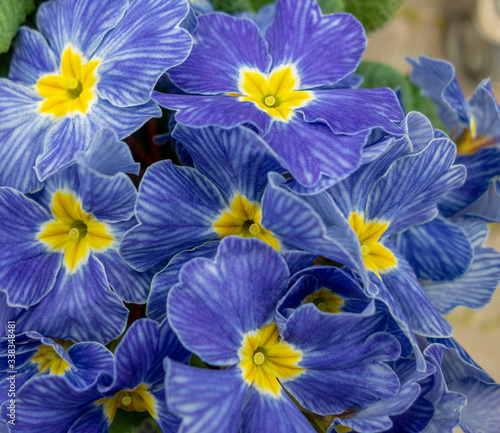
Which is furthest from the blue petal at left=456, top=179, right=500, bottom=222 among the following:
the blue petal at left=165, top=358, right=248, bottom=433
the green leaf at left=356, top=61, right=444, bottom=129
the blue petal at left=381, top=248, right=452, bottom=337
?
the blue petal at left=165, top=358, right=248, bottom=433

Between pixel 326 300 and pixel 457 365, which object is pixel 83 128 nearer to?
pixel 326 300

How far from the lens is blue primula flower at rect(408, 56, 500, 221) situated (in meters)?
0.64

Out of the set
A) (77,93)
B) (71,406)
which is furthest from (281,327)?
(77,93)

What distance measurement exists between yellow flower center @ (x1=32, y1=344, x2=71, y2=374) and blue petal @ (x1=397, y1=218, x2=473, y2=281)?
0.35 metres

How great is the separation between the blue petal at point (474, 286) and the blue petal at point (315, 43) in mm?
234

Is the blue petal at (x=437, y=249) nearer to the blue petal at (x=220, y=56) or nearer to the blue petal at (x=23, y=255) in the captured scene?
the blue petal at (x=220, y=56)

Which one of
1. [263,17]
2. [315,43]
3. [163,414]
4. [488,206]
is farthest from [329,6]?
[163,414]

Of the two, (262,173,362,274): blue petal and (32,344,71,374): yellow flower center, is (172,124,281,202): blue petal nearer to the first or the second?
(262,173,362,274): blue petal

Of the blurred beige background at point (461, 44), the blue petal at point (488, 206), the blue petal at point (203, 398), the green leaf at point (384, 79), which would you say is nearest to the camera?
→ the blue petal at point (203, 398)

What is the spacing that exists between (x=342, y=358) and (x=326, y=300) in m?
0.06

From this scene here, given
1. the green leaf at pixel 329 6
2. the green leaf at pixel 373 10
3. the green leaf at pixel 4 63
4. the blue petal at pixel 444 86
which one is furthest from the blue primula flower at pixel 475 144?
the green leaf at pixel 4 63

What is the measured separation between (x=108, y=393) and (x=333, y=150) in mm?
263

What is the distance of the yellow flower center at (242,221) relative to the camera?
1.71ft

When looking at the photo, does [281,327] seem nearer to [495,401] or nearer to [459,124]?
[495,401]
